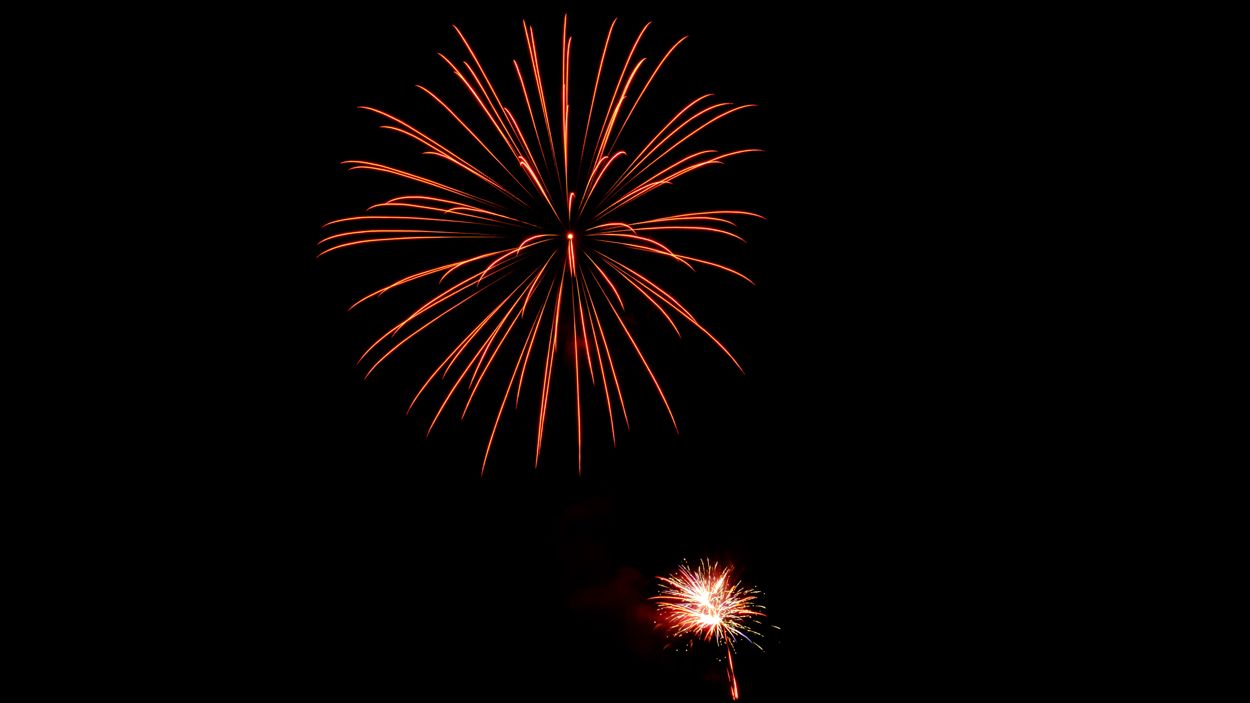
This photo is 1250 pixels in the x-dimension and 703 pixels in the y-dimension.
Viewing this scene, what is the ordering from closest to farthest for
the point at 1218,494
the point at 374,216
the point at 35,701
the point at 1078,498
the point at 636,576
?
the point at 374,216, the point at 35,701, the point at 636,576, the point at 1218,494, the point at 1078,498

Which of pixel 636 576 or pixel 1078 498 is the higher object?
pixel 1078 498

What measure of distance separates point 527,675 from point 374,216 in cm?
827

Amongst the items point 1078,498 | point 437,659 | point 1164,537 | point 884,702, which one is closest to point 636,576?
point 437,659

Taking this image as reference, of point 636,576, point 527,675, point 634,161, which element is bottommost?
point 527,675

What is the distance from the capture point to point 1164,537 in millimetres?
11656

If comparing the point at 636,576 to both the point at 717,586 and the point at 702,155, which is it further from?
the point at 702,155

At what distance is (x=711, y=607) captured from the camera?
920 centimetres

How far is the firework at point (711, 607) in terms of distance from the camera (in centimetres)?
918

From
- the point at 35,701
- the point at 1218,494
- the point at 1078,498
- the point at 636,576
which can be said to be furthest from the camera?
the point at 1078,498

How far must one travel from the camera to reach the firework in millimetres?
9180

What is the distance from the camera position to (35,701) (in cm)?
909

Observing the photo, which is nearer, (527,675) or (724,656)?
(724,656)

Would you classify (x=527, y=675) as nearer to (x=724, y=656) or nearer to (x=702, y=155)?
(x=724, y=656)

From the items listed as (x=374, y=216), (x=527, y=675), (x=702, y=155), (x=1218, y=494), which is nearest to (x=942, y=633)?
(x=1218, y=494)
